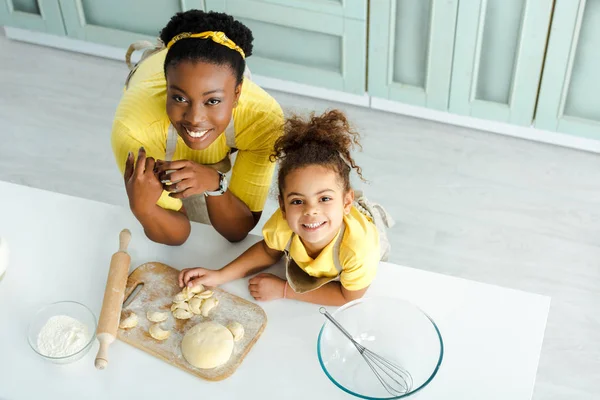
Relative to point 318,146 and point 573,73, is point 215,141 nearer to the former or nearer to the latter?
point 318,146

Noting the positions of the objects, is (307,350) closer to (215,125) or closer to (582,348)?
(215,125)

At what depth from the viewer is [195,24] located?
1.49 meters

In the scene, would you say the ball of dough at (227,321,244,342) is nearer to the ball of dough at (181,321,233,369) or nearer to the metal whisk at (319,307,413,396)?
the ball of dough at (181,321,233,369)

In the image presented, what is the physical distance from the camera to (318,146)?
1.35 metres

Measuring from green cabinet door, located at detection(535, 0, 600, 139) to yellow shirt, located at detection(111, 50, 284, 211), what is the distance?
1.07 m

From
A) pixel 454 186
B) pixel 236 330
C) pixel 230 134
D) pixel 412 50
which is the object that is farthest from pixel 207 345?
pixel 412 50

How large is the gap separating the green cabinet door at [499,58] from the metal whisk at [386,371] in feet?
4.47

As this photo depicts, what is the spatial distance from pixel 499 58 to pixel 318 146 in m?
1.24

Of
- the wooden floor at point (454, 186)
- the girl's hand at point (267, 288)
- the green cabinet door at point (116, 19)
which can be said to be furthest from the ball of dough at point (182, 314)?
the green cabinet door at point (116, 19)

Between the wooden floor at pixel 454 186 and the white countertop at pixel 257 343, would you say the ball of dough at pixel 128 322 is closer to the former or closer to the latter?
the white countertop at pixel 257 343

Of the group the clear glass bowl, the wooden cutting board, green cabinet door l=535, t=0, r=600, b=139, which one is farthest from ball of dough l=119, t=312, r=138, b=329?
green cabinet door l=535, t=0, r=600, b=139

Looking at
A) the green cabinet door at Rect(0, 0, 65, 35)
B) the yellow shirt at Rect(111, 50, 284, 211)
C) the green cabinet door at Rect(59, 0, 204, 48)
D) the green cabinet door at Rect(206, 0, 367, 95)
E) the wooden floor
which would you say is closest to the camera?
the yellow shirt at Rect(111, 50, 284, 211)

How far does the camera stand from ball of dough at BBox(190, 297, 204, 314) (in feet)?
4.46

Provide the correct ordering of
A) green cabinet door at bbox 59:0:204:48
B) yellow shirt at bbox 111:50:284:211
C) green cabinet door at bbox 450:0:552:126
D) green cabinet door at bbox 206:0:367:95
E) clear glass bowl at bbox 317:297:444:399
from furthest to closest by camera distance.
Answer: green cabinet door at bbox 59:0:204:48
green cabinet door at bbox 206:0:367:95
green cabinet door at bbox 450:0:552:126
yellow shirt at bbox 111:50:284:211
clear glass bowl at bbox 317:297:444:399
